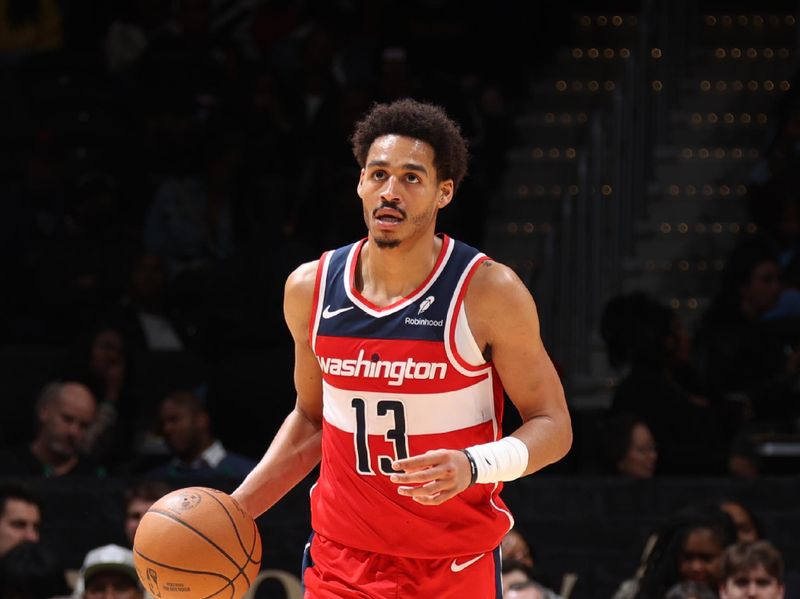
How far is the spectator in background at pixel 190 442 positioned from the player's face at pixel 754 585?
2708 millimetres

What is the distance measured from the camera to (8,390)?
32.6 feet

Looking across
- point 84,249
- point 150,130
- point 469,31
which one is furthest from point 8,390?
point 469,31

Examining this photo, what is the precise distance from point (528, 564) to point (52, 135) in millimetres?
5670

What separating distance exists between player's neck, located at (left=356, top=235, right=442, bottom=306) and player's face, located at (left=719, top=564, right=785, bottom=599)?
3166 mm

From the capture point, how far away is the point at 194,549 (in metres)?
4.90

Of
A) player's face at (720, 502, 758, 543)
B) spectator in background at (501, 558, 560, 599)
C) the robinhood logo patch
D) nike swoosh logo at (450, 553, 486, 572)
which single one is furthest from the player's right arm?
player's face at (720, 502, 758, 543)

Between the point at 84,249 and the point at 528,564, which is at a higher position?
the point at 84,249

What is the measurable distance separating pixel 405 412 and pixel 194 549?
742 mm

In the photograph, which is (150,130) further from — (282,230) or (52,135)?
(282,230)

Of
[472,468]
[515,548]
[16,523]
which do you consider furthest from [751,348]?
[472,468]

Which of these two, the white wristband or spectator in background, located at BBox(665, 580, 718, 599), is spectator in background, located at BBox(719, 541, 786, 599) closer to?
spectator in background, located at BBox(665, 580, 718, 599)

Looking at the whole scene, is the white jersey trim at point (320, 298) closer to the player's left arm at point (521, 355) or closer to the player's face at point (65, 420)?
the player's left arm at point (521, 355)

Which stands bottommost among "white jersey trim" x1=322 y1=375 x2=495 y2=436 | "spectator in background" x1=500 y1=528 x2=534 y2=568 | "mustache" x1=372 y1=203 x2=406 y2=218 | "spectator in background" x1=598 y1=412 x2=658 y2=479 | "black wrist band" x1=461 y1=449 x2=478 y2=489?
"spectator in background" x1=500 y1=528 x2=534 y2=568

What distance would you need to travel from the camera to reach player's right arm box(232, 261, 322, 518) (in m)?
5.16
